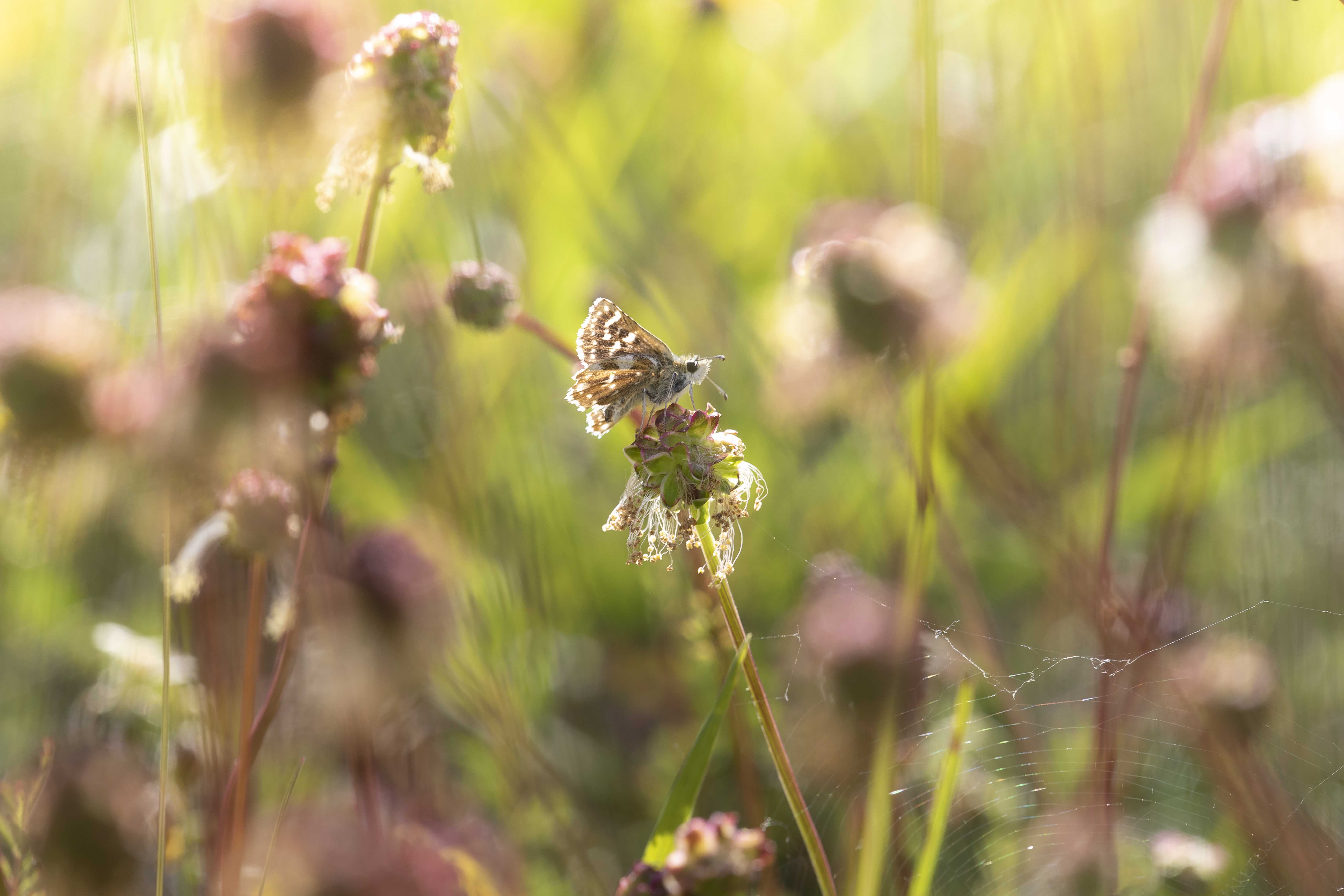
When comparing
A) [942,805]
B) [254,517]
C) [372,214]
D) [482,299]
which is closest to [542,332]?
[482,299]

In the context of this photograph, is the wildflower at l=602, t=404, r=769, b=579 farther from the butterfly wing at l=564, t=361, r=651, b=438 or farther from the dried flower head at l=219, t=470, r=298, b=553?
the dried flower head at l=219, t=470, r=298, b=553

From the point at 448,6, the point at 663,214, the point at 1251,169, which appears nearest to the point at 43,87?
the point at 448,6

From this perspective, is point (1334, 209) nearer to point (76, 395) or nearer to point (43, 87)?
point (76, 395)

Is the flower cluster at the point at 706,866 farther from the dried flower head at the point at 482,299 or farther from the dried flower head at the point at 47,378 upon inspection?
the dried flower head at the point at 47,378

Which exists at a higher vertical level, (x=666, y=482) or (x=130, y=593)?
(x=666, y=482)

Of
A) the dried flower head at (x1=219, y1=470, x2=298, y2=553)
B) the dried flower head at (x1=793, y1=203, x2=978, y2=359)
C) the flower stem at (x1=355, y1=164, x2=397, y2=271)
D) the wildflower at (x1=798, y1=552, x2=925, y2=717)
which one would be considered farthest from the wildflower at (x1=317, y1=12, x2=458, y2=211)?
the dried flower head at (x1=793, y1=203, x2=978, y2=359)

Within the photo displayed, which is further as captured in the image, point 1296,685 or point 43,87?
point 43,87
